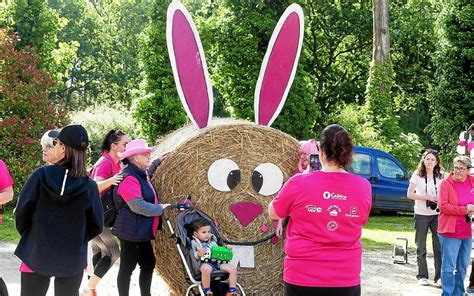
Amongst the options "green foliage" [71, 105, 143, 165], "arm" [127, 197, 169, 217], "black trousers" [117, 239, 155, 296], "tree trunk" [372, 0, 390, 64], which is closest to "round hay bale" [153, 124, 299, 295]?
"black trousers" [117, 239, 155, 296]

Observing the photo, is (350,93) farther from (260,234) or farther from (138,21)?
(260,234)

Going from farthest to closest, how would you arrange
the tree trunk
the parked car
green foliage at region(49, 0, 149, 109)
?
green foliage at region(49, 0, 149, 109) < the tree trunk < the parked car

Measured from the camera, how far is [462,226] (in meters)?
7.07

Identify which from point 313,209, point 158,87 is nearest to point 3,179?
point 313,209

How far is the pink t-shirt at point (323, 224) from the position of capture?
4.08 meters

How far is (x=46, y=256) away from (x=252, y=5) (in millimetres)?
15943

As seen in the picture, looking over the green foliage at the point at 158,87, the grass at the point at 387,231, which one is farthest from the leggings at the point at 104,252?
the green foliage at the point at 158,87

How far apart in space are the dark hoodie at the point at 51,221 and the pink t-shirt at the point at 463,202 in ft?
13.3

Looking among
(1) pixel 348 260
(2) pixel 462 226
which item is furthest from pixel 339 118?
(1) pixel 348 260

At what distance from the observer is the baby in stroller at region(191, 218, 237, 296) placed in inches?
241

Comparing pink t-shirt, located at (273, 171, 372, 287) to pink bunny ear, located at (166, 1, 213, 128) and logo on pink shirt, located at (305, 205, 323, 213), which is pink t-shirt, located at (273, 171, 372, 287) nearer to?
logo on pink shirt, located at (305, 205, 323, 213)

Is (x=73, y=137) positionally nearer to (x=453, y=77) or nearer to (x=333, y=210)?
(x=333, y=210)

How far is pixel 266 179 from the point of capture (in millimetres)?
7223

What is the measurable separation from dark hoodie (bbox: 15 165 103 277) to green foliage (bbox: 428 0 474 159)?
20.6 metres
